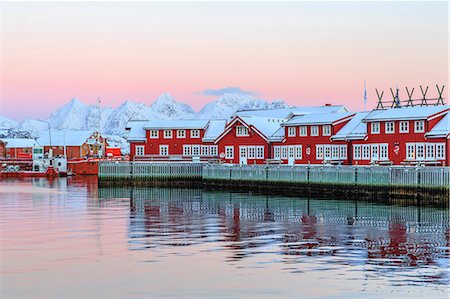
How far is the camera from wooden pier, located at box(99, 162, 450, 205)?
51906mm

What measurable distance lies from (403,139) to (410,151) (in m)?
1.31

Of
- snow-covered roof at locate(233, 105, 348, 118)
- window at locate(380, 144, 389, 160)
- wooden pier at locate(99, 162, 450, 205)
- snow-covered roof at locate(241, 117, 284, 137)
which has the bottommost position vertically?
wooden pier at locate(99, 162, 450, 205)

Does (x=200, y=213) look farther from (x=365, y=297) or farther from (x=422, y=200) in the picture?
(x=365, y=297)

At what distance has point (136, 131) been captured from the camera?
95.0 m

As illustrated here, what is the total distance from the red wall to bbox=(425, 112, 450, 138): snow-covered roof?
2008 cm

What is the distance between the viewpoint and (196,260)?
26719mm

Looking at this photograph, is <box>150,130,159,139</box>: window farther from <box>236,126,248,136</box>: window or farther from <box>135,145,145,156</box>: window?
<box>236,126,248,136</box>: window

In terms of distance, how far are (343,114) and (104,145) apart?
3819 inches

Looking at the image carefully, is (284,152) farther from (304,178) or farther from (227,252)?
(227,252)

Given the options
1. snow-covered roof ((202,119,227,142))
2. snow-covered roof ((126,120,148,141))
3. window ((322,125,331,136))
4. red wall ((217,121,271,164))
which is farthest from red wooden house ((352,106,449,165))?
snow-covered roof ((126,120,148,141))

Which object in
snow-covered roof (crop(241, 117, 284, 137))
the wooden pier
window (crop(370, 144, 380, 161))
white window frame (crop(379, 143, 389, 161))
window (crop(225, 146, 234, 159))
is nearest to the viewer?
the wooden pier

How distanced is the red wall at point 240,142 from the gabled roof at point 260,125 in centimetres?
32

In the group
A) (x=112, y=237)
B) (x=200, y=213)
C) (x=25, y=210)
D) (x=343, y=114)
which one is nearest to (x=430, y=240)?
(x=112, y=237)

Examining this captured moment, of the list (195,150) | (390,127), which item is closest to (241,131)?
(195,150)
